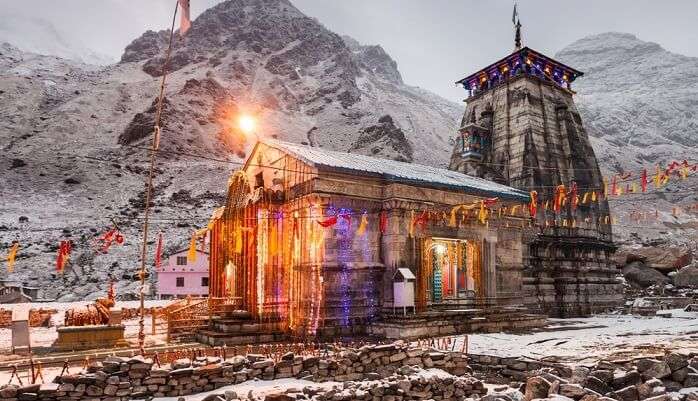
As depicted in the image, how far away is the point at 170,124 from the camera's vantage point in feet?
366

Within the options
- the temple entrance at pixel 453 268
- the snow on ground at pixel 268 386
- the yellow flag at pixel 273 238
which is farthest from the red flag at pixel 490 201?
the snow on ground at pixel 268 386

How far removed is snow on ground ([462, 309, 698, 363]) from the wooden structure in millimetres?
3701

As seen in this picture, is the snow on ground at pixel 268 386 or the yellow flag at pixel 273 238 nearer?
the snow on ground at pixel 268 386

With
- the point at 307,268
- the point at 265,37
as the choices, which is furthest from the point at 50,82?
the point at 307,268

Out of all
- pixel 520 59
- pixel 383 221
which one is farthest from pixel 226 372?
pixel 520 59

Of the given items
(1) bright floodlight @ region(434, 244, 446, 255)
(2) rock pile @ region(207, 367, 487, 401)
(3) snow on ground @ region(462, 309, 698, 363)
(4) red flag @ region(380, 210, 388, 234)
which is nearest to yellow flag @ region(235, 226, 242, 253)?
(4) red flag @ region(380, 210, 388, 234)

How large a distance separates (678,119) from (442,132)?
71366 mm

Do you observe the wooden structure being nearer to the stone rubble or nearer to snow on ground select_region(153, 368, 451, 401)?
snow on ground select_region(153, 368, 451, 401)

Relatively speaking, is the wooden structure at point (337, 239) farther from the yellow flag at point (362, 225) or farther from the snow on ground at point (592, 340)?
the snow on ground at point (592, 340)

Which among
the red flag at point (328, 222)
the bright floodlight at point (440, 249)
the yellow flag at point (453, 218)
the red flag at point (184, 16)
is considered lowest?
the bright floodlight at point (440, 249)

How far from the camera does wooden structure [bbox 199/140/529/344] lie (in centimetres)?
2034

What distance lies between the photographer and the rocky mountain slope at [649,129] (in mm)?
88494

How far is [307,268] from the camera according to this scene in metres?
20.4

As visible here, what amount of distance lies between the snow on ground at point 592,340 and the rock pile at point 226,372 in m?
2.93
